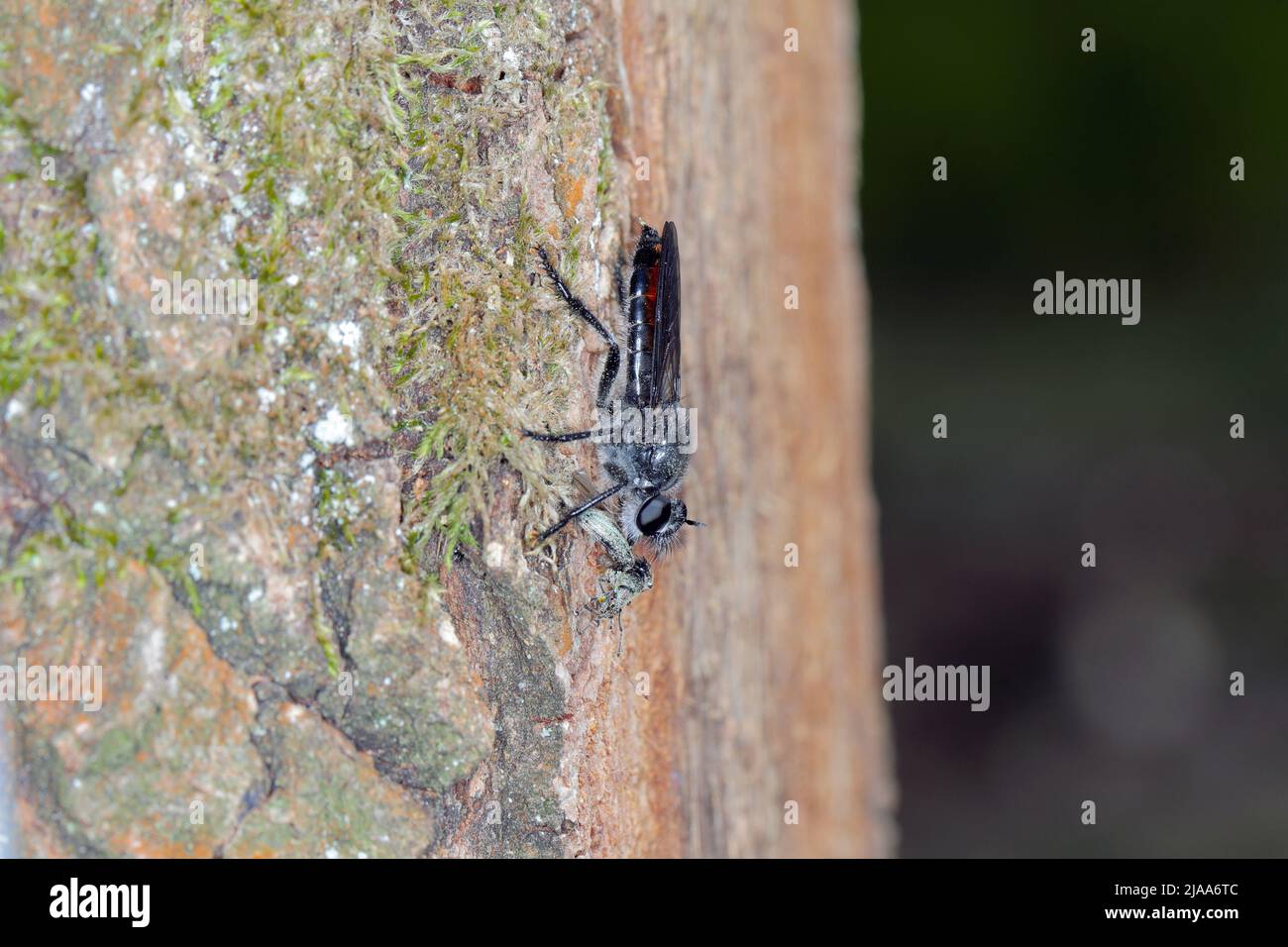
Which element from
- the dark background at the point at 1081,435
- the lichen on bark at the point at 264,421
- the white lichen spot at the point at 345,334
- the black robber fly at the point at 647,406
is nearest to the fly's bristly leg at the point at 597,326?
the black robber fly at the point at 647,406

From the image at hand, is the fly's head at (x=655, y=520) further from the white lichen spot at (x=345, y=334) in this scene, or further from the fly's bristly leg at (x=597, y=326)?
the white lichen spot at (x=345, y=334)

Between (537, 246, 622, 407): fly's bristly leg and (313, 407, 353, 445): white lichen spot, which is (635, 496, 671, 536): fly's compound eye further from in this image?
(313, 407, 353, 445): white lichen spot

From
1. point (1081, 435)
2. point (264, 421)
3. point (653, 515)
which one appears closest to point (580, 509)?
point (653, 515)

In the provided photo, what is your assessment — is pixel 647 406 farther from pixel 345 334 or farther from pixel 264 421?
pixel 264 421

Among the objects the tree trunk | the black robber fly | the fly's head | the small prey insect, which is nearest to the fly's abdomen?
the black robber fly

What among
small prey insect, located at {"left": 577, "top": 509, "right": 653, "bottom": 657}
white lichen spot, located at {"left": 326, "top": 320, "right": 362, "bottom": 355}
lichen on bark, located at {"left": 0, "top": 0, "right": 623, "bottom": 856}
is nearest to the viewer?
A: lichen on bark, located at {"left": 0, "top": 0, "right": 623, "bottom": 856}
